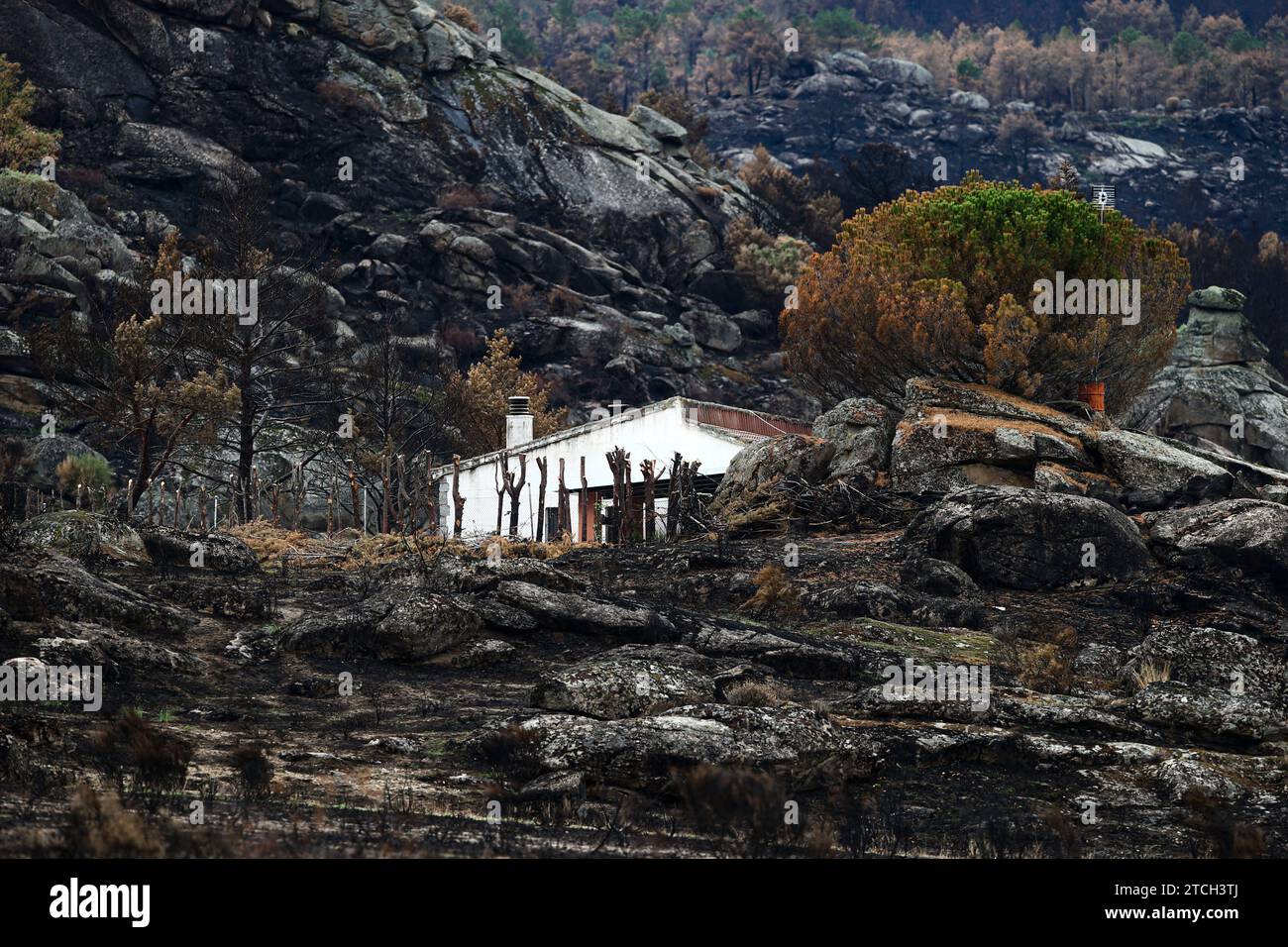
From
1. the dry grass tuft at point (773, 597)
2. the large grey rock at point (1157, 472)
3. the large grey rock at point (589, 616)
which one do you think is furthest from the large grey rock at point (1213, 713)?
the large grey rock at point (1157, 472)

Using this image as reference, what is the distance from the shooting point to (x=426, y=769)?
14.8 metres

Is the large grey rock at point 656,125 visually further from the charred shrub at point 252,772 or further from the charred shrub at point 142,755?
the charred shrub at point 252,772

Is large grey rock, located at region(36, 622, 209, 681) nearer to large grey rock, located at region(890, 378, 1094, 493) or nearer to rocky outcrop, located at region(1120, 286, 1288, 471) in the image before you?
large grey rock, located at region(890, 378, 1094, 493)

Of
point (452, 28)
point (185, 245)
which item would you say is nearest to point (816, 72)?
point (452, 28)

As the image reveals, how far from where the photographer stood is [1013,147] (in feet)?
556

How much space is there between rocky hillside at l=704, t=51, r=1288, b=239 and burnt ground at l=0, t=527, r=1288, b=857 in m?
133

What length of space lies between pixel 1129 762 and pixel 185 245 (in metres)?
60.7

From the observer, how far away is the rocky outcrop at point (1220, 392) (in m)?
70.7

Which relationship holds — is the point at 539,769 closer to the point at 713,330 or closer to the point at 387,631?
the point at 387,631

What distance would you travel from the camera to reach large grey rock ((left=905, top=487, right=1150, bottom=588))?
93.2ft

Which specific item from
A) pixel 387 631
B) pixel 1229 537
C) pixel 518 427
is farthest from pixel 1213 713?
pixel 518 427

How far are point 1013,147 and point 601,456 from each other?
137811 mm

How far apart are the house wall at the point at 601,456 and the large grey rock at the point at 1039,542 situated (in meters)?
15.1
